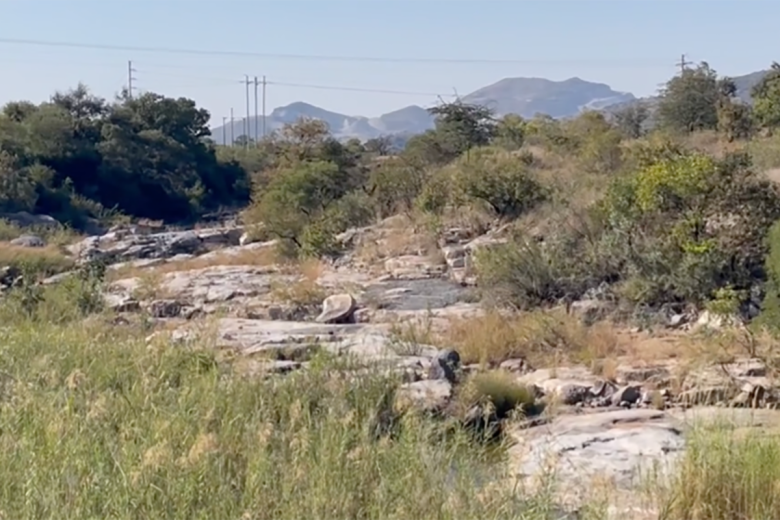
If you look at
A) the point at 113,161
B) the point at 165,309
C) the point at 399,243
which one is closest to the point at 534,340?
the point at 165,309

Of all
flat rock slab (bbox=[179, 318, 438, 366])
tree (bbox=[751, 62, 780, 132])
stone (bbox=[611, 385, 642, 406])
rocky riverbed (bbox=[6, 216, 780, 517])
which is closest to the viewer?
rocky riverbed (bbox=[6, 216, 780, 517])

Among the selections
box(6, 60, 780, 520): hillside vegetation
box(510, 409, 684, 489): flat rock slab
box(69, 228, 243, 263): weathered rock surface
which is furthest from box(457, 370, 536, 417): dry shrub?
box(69, 228, 243, 263): weathered rock surface

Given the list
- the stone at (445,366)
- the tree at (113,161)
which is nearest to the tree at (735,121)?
the stone at (445,366)

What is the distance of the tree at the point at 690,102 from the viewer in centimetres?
3206

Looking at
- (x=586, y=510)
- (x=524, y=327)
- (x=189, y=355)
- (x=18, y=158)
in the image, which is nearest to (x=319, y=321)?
(x=524, y=327)

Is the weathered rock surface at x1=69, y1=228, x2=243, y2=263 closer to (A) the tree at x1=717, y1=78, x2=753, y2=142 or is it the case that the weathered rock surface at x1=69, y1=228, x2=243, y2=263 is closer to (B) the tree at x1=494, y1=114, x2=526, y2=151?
(B) the tree at x1=494, y1=114, x2=526, y2=151

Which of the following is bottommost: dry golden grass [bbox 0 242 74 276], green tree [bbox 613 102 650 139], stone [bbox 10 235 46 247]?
stone [bbox 10 235 46 247]

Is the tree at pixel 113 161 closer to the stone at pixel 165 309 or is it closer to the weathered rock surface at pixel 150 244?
the weathered rock surface at pixel 150 244

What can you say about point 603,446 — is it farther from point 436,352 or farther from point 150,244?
point 150,244

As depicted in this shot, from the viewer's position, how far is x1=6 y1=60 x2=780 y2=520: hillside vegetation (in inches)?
146

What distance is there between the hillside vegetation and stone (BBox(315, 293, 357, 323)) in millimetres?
486

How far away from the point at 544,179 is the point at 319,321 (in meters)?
8.32

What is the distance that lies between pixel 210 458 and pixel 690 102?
31548mm

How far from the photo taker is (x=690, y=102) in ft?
108
